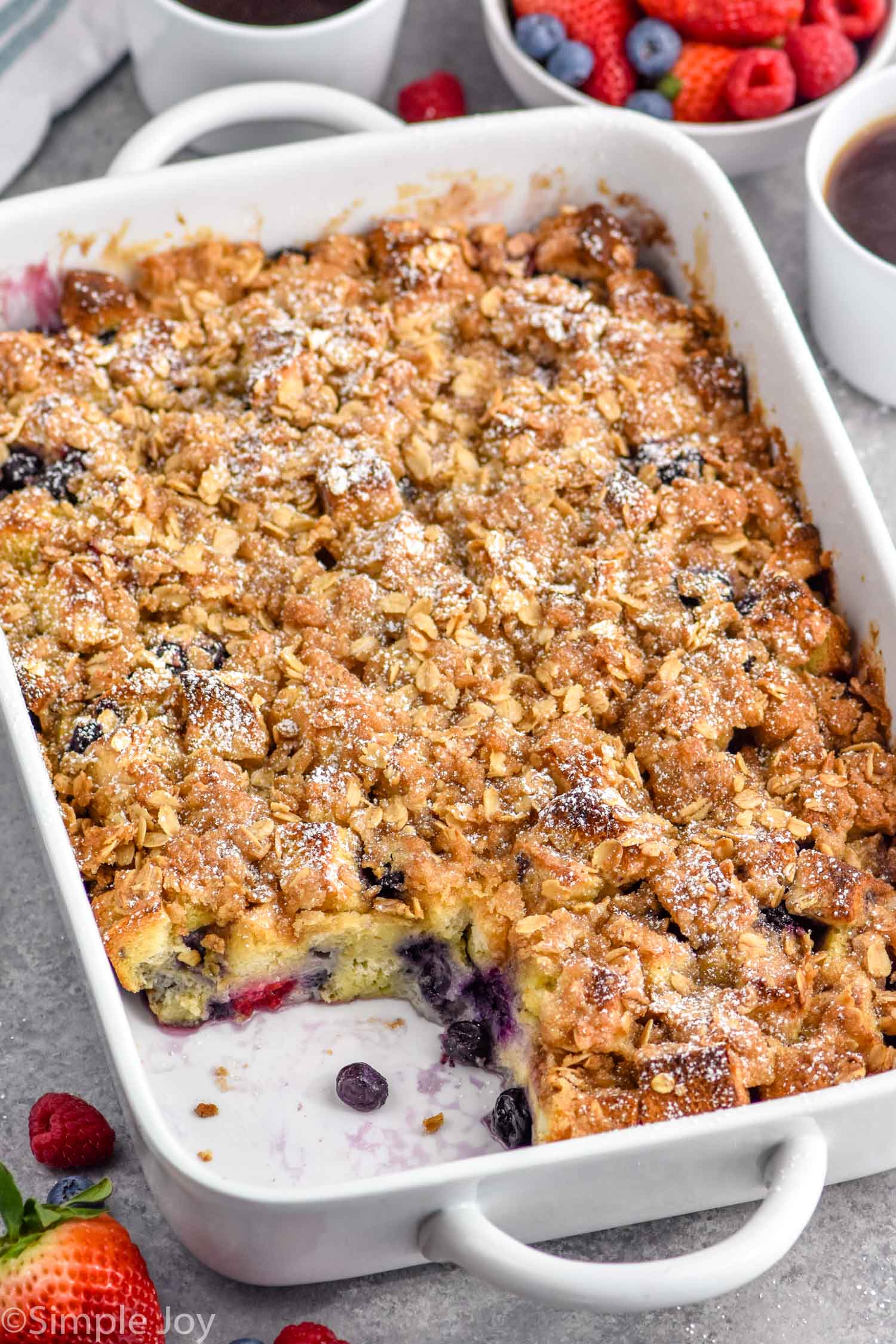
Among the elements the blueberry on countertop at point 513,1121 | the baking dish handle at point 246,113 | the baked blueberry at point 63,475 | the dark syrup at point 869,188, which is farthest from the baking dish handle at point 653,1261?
the baking dish handle at point 246,113

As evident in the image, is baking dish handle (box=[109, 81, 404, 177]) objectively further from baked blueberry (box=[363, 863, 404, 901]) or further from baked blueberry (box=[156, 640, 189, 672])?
baked blueberry (box=[363, 863, 404, 901])

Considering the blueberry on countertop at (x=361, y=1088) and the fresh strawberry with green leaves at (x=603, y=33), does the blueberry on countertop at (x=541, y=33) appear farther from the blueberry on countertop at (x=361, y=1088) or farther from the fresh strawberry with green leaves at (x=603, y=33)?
the blueberry on countertop at (x=361, y=1088)

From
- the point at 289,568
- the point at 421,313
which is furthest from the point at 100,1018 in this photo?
the point at 421,313

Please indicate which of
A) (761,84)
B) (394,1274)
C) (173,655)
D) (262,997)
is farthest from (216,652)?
(761,84)

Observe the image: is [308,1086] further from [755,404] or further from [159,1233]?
[755,404]

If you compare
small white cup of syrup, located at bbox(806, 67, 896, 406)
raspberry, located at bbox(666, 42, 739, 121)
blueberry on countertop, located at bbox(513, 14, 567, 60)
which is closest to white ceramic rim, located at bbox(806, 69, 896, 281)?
small white cup of syrup, located at bbox(806, 67, 896, 406)
